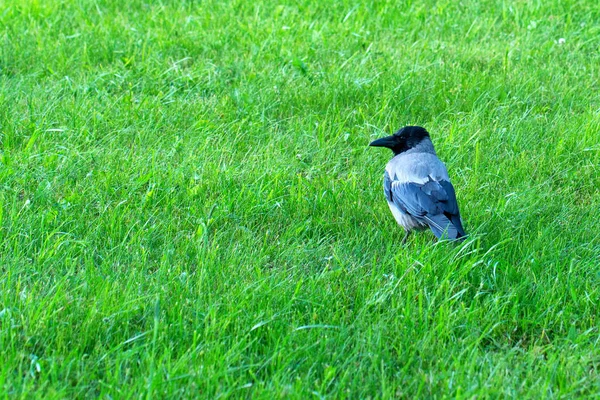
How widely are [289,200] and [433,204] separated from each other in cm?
85

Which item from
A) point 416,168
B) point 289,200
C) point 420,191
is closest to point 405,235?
point 420,191

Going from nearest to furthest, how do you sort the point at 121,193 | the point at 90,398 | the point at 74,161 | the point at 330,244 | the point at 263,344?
the point at 90,398
the point at 263,344
the point at 330,244
the point at 121,193
the point at 74,161

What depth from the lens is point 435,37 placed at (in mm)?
7168

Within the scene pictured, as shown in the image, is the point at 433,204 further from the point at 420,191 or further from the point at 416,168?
the point at 416,168

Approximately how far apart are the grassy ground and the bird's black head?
267 mm

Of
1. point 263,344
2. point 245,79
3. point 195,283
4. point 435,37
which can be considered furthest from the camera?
point 435,37

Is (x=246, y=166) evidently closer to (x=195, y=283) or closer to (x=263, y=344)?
(x=195, y=283)

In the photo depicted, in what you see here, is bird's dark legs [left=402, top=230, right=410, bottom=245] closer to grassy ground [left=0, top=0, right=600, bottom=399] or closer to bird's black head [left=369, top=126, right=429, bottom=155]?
grassy ground [left=0, top=0, right=600, bottom=399]

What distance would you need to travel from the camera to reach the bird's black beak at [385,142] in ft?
16.9

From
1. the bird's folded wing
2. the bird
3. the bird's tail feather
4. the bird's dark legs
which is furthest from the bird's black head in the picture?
the bird's tail feather

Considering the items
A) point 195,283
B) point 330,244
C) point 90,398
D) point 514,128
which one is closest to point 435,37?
point 514,128

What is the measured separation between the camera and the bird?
14.4 ft

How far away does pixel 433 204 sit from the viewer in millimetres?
4461

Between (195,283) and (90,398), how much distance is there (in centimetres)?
89
